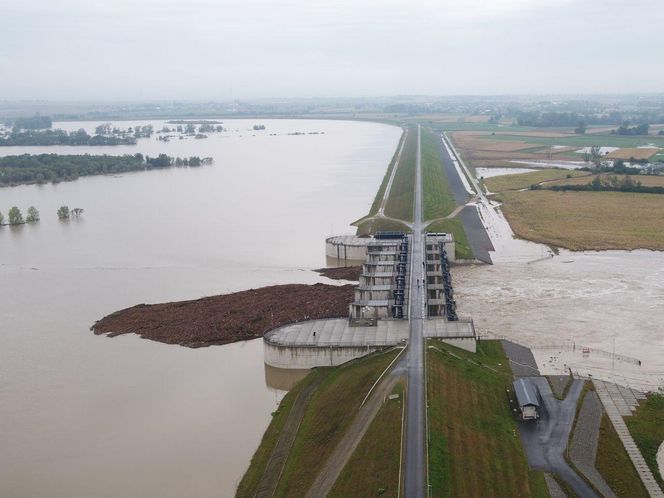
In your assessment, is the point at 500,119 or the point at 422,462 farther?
the point at 500,119

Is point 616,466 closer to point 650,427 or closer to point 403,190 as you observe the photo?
point 650,427

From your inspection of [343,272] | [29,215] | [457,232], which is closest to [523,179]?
[457,232]

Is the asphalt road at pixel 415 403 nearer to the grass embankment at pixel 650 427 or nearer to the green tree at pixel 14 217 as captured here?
the grass embankment at pixel 650 427

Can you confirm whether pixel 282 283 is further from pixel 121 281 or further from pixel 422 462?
pixel 422 462

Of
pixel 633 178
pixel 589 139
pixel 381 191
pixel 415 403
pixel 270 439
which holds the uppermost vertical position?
pixel 589 139

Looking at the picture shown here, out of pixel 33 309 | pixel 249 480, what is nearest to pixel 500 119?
pixel 33 309

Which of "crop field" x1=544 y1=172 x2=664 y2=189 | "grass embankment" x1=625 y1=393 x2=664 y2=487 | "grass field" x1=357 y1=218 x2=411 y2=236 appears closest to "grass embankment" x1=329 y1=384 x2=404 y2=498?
"grass embankment" x1=625 y1=393 x2=664 y2=487

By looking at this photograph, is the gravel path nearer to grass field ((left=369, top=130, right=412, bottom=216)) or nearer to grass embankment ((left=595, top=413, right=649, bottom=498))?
grass embankment ((left=595, top=413, right=649, bottom=498))
